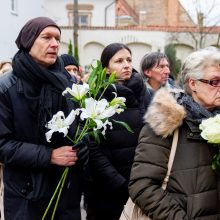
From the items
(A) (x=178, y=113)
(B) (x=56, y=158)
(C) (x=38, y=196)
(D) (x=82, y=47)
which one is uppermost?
(A) (x=178, y=113)

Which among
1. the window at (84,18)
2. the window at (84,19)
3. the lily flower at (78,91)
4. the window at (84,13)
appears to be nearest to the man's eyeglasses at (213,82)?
the lily flower at (78,91)

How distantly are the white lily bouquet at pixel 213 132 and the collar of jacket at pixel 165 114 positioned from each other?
0.15 metres

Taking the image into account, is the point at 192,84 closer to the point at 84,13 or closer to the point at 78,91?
the point at 78,91

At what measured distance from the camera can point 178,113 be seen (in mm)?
2914

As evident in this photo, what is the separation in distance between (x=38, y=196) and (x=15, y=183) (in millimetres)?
186

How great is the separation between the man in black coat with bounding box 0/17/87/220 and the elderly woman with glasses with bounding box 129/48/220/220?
0.56 meters

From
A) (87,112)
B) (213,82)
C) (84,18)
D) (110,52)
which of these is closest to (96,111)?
(87,112)

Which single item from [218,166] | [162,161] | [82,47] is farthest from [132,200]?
[82,47]

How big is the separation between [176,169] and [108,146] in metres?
1.18

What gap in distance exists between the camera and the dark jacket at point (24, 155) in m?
3.28

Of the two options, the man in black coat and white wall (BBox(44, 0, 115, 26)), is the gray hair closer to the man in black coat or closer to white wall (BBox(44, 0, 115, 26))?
the man in black coat

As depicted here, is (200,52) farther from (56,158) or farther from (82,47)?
(82,47)

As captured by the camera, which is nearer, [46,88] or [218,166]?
[218,166]

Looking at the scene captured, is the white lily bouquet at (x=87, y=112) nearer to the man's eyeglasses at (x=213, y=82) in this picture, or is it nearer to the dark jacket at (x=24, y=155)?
the dark jacket at (x=24, y=155)
